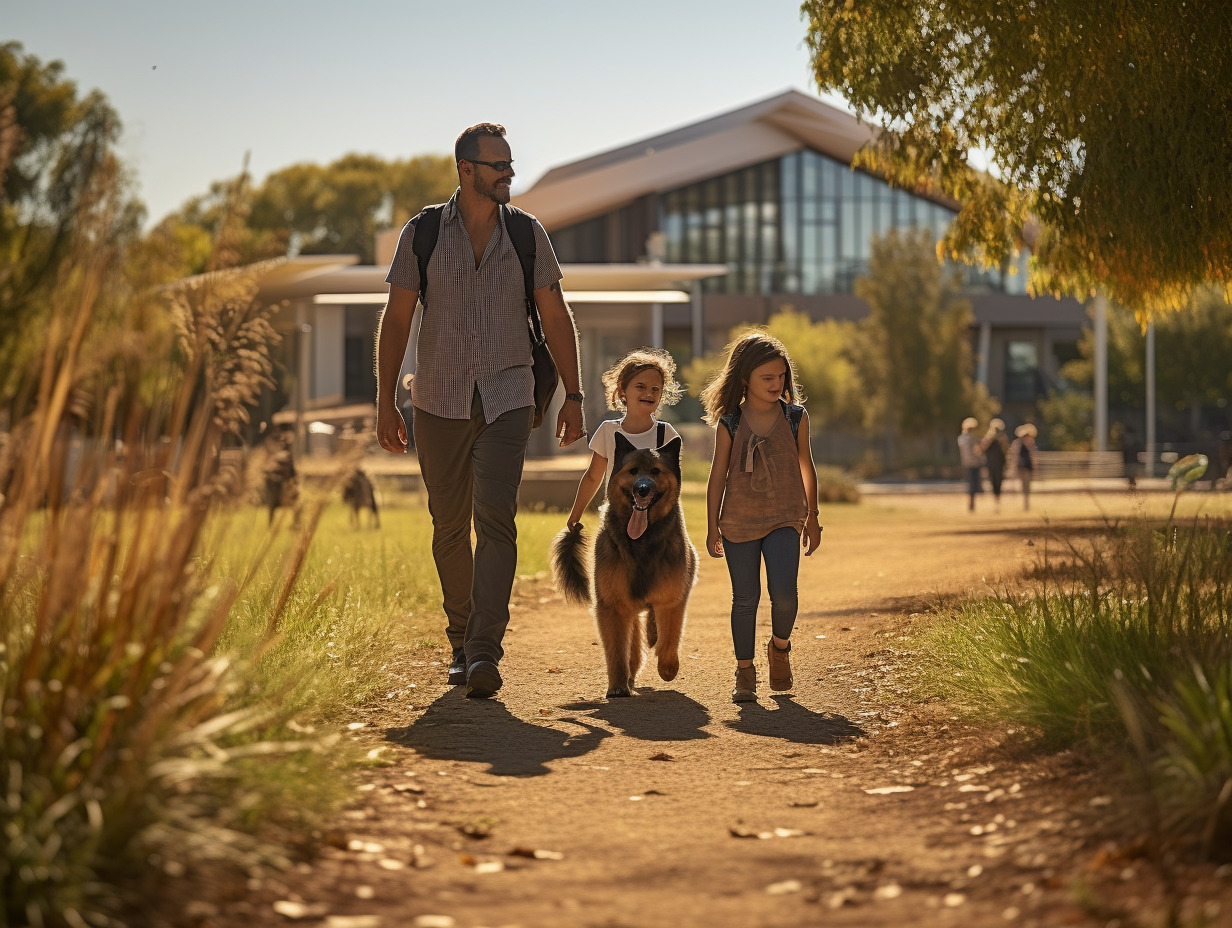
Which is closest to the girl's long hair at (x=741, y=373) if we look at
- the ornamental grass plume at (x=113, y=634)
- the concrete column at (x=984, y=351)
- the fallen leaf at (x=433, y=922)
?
the ornamental grass plume at (x=113, y=634)

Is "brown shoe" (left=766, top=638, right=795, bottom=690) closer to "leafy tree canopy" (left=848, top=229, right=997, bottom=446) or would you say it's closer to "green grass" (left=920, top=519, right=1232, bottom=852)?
"green grass" (left=920, top=519, right=1232, bottom=852)

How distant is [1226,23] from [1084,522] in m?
7.84

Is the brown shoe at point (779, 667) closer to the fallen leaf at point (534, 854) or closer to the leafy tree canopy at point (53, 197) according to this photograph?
the fallen leaf at point (534, 854)

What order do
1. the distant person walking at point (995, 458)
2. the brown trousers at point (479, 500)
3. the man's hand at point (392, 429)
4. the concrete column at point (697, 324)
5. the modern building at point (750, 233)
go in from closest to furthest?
1. the brown trousers at point (479, 500)
2. the man's hand at point (392, 429)
3. the distant person walking at point (995, 458)
4. the modern building at point (750, 233)
5. the concrete column at point (697, 324)

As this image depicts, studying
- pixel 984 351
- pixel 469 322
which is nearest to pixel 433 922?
pixel 469 322

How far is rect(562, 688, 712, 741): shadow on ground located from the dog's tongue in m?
0.77

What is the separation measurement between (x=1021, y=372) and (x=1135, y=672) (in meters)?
61.5

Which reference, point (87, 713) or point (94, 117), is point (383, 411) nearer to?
point (94, 117)

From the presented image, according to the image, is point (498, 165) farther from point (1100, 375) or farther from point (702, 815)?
point (1100, 375)

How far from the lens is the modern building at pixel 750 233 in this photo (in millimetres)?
51594

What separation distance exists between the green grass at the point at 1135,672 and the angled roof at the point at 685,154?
43.0 meters

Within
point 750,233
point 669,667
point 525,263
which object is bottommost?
point 669,667

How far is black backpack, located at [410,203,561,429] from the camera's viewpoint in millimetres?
7262

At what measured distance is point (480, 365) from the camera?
7.19 m
